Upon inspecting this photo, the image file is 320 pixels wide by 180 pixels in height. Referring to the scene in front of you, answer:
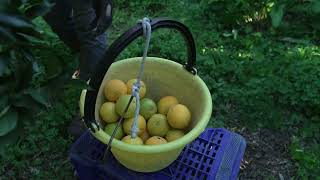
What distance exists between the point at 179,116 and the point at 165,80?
230mm

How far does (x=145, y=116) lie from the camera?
6.12 ft

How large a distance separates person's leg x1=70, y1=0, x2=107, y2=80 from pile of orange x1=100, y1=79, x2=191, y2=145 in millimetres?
266

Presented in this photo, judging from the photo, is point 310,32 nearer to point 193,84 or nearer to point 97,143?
point 193,84

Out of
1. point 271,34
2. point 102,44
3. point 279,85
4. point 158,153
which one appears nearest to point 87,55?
point 102,44

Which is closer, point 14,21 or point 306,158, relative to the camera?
point 14,21

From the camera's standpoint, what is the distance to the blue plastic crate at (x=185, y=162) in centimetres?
185

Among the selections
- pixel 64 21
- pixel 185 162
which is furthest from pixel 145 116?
pixel 64 21

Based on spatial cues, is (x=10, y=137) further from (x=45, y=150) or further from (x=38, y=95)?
(x=45, y=150)

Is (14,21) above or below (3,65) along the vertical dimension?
above

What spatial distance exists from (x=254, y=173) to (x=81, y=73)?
95 centimetres

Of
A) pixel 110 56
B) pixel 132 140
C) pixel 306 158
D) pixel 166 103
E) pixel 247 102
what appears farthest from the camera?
pixel 247 102

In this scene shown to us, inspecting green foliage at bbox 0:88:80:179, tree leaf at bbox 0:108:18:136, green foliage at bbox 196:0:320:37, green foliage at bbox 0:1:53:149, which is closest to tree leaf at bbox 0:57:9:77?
green foliage at bbox 0:1:53:149

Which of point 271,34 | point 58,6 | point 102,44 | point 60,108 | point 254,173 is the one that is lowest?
point 254,173

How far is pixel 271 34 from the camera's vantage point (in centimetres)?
287
